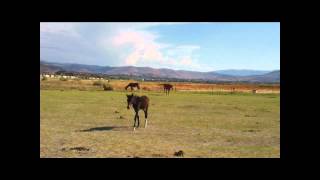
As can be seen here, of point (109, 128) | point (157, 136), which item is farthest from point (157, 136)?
point (109, 128)

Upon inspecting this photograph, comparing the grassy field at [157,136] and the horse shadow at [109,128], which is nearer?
the grassy field at [157,136]

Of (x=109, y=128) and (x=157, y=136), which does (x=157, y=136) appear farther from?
(x=109, y=128)

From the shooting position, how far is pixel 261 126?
2030 centimetres

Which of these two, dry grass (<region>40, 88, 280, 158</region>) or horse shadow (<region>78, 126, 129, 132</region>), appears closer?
dry grass (<region>40, 88, 280, 158</region>)

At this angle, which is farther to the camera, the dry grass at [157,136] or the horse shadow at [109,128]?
the horse shadow at [109,128]

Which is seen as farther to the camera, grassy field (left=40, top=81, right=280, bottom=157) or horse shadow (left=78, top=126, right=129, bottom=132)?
horse shadow (left=78, top=126, right=129, bottom=132)
